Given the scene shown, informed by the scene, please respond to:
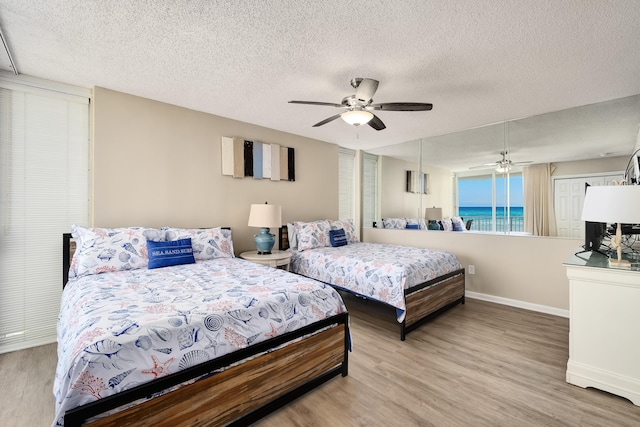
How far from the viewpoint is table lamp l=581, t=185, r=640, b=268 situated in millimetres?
1851

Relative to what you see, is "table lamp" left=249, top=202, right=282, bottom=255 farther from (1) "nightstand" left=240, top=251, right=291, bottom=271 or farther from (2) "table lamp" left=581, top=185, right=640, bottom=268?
(2) "table lamp" left=581, top=185, right=640, bottom=268

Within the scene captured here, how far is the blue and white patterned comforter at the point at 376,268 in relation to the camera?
2906 millimetres

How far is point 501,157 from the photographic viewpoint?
4039 millimetres

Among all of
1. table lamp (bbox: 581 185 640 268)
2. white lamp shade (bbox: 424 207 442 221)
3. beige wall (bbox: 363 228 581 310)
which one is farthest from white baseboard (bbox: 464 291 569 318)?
table lamp (bbox: 581 185 640 268)

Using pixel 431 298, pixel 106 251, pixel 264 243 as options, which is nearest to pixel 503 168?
pixel 431 298

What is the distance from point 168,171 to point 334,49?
236 centimetres

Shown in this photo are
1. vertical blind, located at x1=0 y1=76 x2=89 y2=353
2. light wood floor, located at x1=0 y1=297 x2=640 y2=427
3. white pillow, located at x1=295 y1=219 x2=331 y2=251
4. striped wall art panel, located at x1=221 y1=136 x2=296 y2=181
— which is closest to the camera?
light wood floor, located at x1=0 y1=297 x2=640 y2=427

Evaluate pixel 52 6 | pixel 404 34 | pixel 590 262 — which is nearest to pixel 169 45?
pixel 52 6

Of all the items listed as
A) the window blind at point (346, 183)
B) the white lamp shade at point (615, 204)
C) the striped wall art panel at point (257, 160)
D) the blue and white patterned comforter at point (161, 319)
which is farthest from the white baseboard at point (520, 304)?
the striped wall art panel at point (257, 160)

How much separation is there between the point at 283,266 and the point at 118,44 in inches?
112

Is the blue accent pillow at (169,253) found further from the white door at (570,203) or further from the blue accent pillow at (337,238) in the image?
the white door at (570,203)

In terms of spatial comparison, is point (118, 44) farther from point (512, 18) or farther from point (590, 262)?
point (590, 262)

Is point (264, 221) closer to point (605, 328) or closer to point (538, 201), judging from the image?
point (605, 328)

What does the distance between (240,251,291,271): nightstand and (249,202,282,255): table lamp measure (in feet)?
0.40
